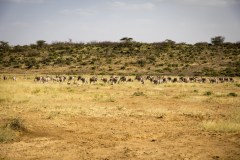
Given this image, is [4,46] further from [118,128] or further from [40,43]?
[118,128]

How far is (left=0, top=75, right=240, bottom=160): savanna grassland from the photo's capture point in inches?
368

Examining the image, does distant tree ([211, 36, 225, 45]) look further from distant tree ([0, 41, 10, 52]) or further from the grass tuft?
the grass tuft

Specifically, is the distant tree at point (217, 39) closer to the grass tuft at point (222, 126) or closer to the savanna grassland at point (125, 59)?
the savanna grassland at point (125, 59)

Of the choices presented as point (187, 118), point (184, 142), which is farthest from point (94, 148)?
point (187, 118)

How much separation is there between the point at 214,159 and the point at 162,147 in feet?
5.70

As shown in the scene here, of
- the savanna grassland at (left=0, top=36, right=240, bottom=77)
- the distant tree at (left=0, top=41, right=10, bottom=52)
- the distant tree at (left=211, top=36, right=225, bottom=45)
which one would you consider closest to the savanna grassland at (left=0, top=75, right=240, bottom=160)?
the savanna grassland at (left=0, top=36, right=240, bottom=77)

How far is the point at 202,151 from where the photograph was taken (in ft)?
30.5

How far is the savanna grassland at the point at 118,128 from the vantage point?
9344mm

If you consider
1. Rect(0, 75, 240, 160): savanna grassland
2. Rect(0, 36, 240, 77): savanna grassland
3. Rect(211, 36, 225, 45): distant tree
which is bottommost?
Rect(0, 75, 240, 160): savanna grassland

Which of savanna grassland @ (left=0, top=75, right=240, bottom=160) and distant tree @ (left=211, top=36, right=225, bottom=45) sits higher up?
distant tree @ (left=211, top=36, right=225, bottom=45)

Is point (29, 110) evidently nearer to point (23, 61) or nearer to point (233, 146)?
point (233, 146)

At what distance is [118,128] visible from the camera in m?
12.4

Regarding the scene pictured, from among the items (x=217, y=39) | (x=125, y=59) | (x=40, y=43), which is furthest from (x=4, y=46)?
(x=217, y=39)

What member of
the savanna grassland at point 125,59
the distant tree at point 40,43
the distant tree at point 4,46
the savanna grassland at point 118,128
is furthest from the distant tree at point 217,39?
the savanna grassland at point 118,128
